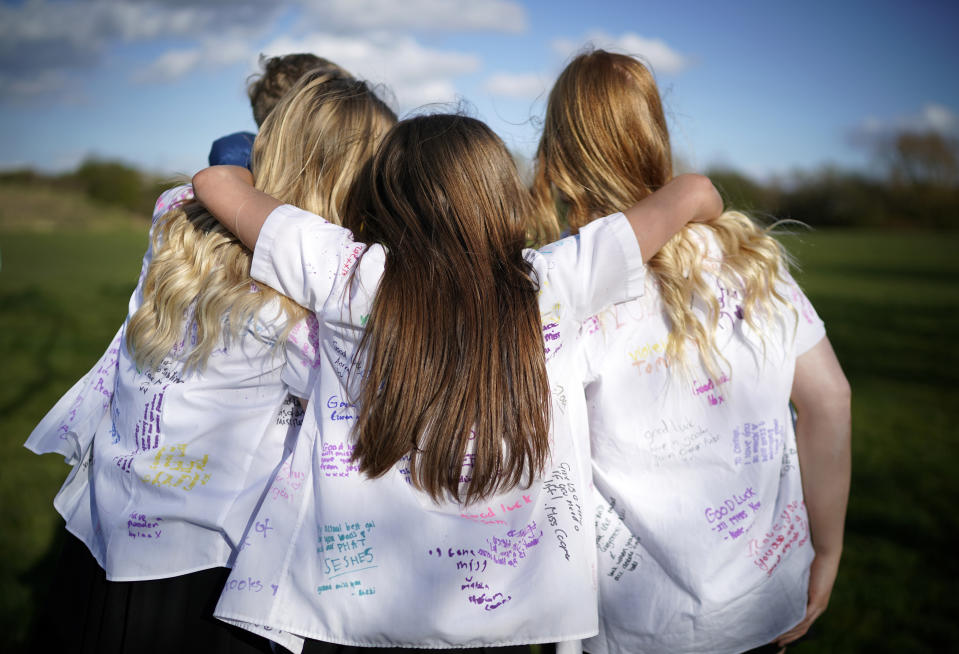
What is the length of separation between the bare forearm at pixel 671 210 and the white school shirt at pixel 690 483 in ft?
0.53

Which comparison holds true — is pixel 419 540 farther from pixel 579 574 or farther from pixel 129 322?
pixel 129 322

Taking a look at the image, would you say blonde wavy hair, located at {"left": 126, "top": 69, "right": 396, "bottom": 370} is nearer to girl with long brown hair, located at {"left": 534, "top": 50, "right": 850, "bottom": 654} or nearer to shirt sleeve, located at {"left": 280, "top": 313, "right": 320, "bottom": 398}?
shirt sleeve, located at {"left": 280, "top": 313, "right": 320, "bottom": 398}

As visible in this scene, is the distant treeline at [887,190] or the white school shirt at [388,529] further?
the distant treeline at [887,190]

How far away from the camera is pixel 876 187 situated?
3647cm

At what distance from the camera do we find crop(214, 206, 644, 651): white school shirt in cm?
128

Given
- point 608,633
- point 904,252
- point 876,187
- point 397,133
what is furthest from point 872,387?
point 876,187

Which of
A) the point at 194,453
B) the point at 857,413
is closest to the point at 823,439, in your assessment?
the point at 194,453

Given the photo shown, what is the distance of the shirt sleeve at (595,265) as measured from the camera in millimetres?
1398

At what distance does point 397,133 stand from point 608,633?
1.34 m

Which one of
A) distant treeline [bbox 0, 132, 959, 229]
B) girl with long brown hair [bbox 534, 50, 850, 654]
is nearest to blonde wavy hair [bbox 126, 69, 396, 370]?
girl with long brown hair [bbox 534, 50, 850, 654]

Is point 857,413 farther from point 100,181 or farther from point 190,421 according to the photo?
point 100,181

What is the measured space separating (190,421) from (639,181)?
1312mm

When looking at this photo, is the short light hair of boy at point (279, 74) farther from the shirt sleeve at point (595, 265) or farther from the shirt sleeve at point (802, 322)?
the shirt sleeve at point (802, 322)

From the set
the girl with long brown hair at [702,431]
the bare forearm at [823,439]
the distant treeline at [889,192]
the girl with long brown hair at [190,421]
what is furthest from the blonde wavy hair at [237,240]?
the distant treeline at [889,192]
